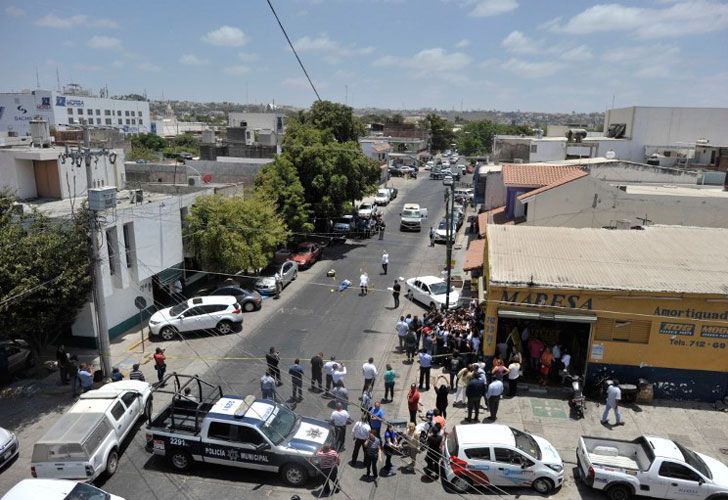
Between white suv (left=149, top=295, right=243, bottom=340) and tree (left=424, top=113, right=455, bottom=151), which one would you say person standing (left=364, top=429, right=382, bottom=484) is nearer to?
white suv (left=149, top=295, right=243, bottom=340)

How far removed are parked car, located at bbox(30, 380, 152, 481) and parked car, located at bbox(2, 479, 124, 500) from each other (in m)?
1.34

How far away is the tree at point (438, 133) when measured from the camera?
11138 centimetres

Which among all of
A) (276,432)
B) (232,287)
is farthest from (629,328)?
(232,287)

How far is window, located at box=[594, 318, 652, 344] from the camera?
54.9 ft

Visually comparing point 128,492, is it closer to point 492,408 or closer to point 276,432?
point 276,432

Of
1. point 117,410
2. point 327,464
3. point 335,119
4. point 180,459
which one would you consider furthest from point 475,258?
point 335,119

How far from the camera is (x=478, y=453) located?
1248 cm

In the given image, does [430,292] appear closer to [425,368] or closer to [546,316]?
[425,368]

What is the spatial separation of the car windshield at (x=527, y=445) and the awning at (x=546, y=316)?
4.57 m

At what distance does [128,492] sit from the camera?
1278 cm

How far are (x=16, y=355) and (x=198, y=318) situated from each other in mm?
6373

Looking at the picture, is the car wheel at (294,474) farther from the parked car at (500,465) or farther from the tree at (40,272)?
the tree at (40,272)

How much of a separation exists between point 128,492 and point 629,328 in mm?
14812

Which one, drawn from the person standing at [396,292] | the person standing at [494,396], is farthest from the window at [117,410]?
the person standing at [396,292]
